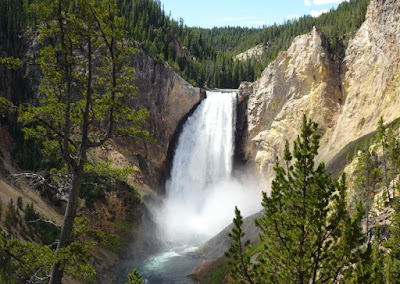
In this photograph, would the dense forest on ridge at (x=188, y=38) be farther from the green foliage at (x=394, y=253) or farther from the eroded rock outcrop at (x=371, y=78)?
the green foliage at (x=394, y=253)

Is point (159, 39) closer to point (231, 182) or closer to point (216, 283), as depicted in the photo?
point (231, 182)

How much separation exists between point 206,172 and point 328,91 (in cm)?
2270

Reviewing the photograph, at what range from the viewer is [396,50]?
116ft

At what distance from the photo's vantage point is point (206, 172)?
186 feet

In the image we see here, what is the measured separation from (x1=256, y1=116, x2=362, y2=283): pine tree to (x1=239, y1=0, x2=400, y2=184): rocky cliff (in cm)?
2759

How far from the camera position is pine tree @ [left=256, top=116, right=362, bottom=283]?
894 centimetres

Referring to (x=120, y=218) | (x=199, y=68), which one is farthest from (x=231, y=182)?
(x=199, y=68)

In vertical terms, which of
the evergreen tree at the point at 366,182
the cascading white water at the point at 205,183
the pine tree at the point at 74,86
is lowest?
the cascading white water at the point at 205,183

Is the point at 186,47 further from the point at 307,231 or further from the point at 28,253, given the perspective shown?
the point at 28,253

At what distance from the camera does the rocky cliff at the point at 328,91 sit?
3691cm

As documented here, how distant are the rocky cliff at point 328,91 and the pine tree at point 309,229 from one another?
2759 centimetres

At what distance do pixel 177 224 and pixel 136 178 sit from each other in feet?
29.5

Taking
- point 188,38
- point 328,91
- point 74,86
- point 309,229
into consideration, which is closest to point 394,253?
point 309,229

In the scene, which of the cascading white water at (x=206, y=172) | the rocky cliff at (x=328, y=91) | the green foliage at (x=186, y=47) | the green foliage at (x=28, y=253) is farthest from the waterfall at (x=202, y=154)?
the green foliage at (x=28, y=253)
